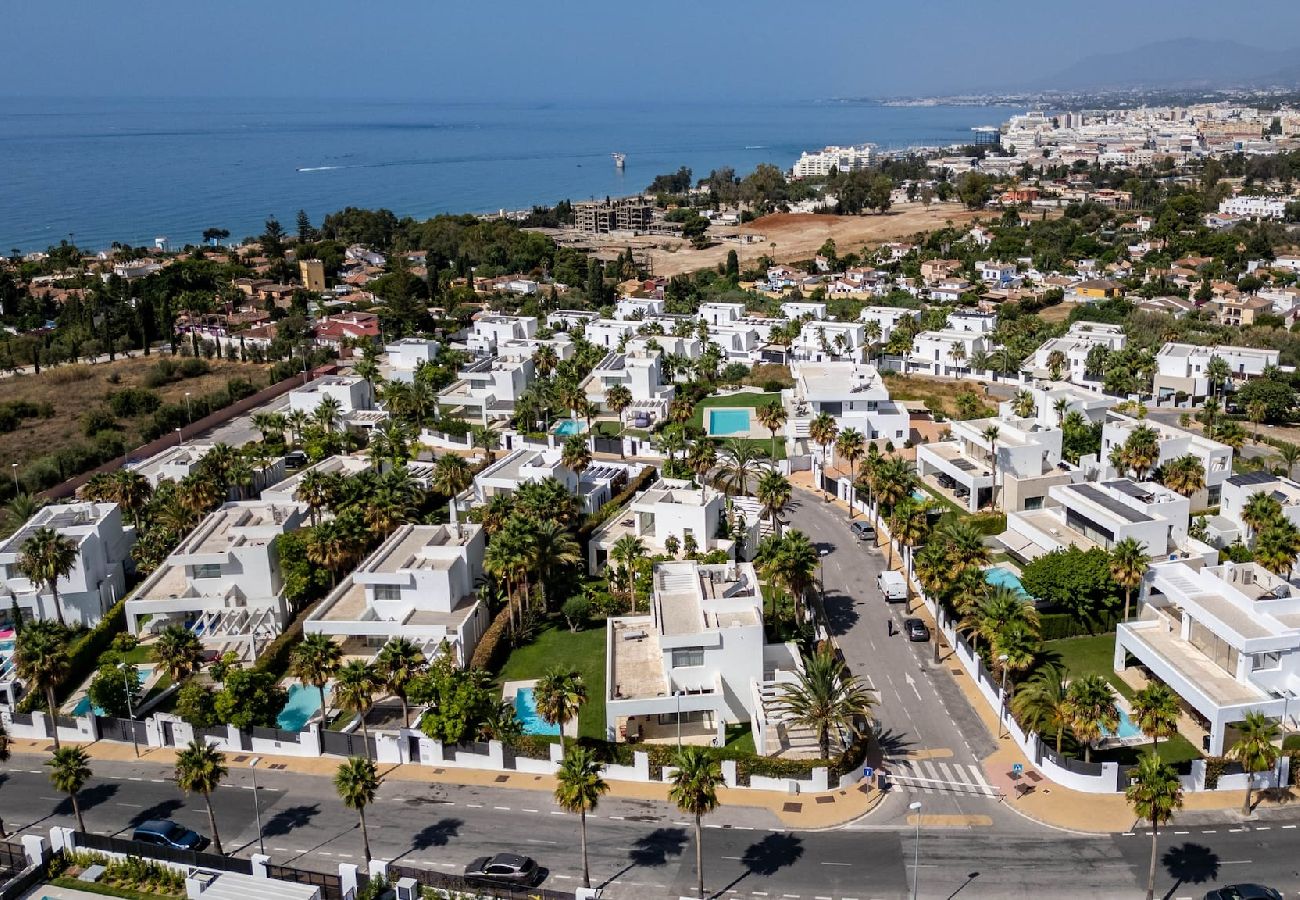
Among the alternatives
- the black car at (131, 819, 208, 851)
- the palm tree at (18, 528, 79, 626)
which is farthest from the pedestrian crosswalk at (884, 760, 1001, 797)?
the palm tree at (18, 528, 79, 626)

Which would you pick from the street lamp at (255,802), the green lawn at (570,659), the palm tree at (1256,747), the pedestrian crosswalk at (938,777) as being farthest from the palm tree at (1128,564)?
the street lamp at (255,802)

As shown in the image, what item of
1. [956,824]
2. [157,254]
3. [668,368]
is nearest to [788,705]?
[956,824]

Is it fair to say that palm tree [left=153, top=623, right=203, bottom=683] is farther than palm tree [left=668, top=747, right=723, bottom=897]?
Yes

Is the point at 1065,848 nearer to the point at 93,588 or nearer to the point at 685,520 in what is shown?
the point at 685,520

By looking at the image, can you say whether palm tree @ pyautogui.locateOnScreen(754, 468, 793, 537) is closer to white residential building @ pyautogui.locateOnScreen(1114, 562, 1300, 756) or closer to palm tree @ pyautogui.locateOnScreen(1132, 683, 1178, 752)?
white residential building @ pyautogui.locateOnScreen(1114, 562, 1300, 756)

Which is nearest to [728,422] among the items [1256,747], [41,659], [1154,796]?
[1256,747]

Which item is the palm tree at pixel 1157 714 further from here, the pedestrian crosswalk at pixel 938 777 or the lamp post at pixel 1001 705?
the lamp post at pixel 1001 705
